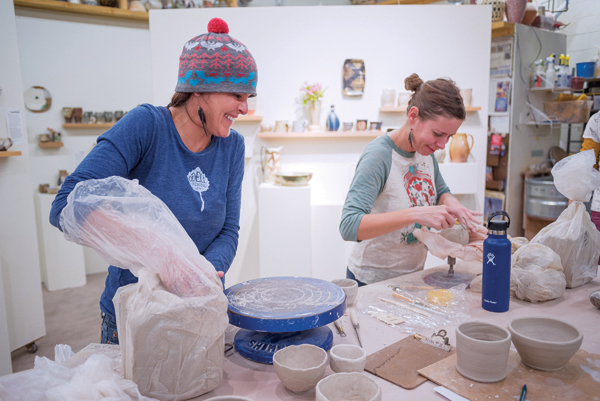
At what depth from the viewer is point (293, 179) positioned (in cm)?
364

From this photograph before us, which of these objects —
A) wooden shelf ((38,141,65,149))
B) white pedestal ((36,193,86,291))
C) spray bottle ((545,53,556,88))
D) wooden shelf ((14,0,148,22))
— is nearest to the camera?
white pedestal ((36,193,86,291))

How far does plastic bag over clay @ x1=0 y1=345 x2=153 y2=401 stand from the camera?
751 millimetres

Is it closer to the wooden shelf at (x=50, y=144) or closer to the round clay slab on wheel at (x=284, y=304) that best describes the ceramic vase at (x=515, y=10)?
the round clay slab on wheel at (x=284, y=304)

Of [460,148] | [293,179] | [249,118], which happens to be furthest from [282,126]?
[460,148]

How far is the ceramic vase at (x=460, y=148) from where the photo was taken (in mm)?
3846

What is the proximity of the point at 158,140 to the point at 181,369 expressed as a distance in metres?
0.66

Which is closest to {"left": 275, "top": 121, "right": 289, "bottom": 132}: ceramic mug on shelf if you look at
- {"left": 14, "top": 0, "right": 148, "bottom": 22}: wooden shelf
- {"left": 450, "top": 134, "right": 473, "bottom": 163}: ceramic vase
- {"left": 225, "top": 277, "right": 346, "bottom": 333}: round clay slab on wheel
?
{"left": 450, "top": 134, "right": 473, "bottom": 163}: ceramic vase

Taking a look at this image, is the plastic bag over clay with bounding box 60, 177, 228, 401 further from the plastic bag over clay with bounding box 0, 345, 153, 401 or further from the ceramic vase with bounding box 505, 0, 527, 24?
the ceramic vase with bounding box 505, 0, 527, 24

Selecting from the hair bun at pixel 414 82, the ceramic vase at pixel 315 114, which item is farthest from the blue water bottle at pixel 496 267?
the ceramic vase at pixel 315 114

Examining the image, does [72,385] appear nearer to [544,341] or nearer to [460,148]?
[544,341]

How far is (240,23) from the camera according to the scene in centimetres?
389

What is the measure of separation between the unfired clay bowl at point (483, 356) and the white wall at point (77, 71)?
15.2 ft

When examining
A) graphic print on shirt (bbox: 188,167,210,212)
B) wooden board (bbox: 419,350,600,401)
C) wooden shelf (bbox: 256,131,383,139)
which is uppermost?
wooden shelf (bbox: 256,131,383,139)

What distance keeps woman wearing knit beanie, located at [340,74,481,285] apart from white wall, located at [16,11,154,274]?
3975mm
